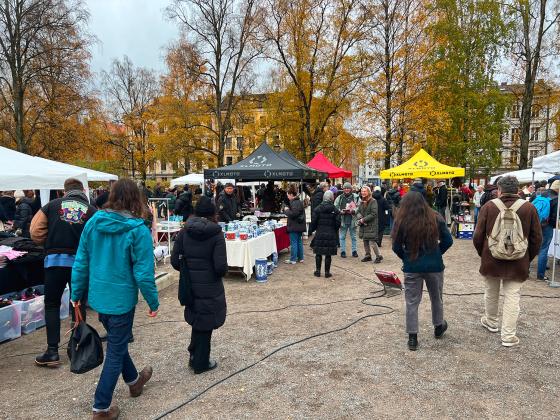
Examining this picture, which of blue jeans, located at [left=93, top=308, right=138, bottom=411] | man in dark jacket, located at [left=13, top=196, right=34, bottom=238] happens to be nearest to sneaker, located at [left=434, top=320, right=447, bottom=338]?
blue jeans, located at [left=93, top=308, right=138, bottom=411]

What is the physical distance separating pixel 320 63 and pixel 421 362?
20.3m

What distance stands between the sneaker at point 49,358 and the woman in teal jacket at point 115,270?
145 centimetres

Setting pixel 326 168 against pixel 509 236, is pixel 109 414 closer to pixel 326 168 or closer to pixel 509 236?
pixel 509 236

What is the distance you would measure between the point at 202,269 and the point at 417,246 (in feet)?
6.96

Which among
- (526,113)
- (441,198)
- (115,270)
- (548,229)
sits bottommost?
(548,229)

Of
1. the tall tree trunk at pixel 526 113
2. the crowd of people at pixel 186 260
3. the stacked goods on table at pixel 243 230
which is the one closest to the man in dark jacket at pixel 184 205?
the stacked goods on table at pixel 243 230

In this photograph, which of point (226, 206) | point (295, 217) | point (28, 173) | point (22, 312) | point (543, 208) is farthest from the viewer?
point (226, 206)

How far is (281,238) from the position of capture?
376 inches

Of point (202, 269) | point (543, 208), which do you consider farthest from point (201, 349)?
point (543, 208)

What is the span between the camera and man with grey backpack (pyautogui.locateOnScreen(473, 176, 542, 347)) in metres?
4.01

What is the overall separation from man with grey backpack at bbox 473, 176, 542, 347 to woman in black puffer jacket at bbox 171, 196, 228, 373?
9.59ft

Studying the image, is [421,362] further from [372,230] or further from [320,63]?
[320,63]

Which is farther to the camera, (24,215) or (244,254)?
(24,215)

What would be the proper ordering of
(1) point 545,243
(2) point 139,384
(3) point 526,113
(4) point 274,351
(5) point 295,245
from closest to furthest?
(2) point 139,384 → (4) point 274,351 → (1) point 545,243 → (5) point 295,245 → (3) point 526,113
